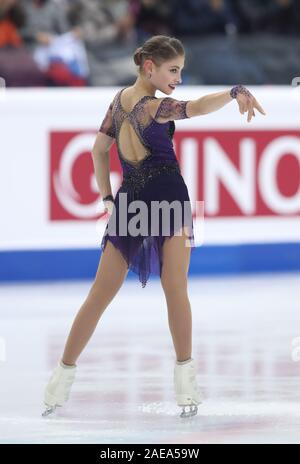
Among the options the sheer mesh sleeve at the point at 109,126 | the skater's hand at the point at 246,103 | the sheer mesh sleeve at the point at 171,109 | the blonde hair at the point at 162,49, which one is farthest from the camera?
the sheer mesh sleeve at the point at 109,126

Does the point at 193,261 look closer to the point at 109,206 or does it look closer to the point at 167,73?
the point at 109,206

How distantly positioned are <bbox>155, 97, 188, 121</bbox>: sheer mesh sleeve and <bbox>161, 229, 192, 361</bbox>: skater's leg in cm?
49

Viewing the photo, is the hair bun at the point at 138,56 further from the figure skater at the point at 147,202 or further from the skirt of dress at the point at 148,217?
the skirt of dress at the point at 148,217

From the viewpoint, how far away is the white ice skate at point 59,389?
16.0 feet

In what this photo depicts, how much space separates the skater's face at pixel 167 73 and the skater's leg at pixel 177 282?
0.57 m

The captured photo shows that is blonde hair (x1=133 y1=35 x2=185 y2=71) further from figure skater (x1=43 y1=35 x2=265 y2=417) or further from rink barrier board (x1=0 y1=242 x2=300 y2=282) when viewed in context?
rink barrier board (x1=0 y1=242 x2=300 y2=282)

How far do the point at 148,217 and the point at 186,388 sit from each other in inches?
27.8

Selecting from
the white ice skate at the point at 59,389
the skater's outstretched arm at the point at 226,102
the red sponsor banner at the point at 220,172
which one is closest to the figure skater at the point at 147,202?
the white ice skate at the point at 59,389

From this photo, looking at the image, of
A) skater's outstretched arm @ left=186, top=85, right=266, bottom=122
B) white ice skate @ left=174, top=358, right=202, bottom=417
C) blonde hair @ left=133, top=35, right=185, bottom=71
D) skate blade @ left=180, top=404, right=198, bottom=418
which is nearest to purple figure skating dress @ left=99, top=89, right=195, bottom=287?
blonde hair @ left=133, top=35, right=185, bottom=71

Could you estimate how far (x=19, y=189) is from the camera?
839 centimetres

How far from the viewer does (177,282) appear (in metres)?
4.76

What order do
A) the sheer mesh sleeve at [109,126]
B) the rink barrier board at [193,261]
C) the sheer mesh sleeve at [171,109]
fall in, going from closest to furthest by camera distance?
the sheer mesh sleeve at [171,109] < the sheer mesh sleeve at [109,126] < the rink barrier board at [193,261]

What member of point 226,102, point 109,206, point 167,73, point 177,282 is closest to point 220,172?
point 109,206

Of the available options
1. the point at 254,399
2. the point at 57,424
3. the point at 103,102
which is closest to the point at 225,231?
the point at 103,102
